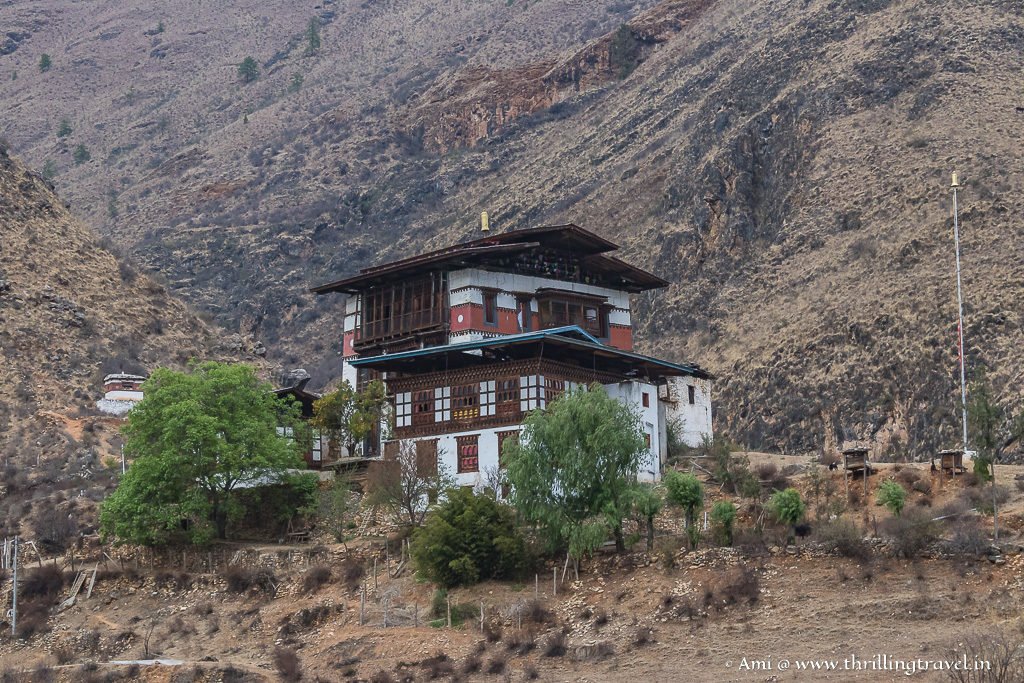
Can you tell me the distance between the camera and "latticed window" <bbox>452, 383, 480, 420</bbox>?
60125 millimetres

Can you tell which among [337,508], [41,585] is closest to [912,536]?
[337,508]

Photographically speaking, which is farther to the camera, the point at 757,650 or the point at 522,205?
the point at 522,205

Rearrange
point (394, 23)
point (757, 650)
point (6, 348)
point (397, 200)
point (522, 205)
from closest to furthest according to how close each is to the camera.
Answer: point (757, 650) → point (6, 348) → point (522, 205) → point (397, 200) → point (394, 23)

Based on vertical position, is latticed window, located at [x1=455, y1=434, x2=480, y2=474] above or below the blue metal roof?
below

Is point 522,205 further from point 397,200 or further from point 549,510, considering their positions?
point 549,510

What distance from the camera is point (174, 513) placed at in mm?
58250

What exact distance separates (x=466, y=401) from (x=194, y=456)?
32.5 ft

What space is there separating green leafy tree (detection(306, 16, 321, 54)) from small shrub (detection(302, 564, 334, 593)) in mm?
139028

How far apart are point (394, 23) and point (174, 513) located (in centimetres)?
13918

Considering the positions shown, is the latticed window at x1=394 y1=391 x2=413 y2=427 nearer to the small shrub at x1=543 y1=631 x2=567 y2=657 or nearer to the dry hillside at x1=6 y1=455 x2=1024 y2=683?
the dry hillside at x1=6 y1=455 x2=1024 y2=683

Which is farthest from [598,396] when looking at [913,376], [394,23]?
[394,23]

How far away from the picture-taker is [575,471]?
52406mm

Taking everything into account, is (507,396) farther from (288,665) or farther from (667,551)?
(288,665)

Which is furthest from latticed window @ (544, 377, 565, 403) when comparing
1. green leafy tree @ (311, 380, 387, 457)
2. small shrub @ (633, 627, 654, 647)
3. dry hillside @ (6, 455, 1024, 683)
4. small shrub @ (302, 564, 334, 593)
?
small shrub @ (633, 627, 654, 647)
